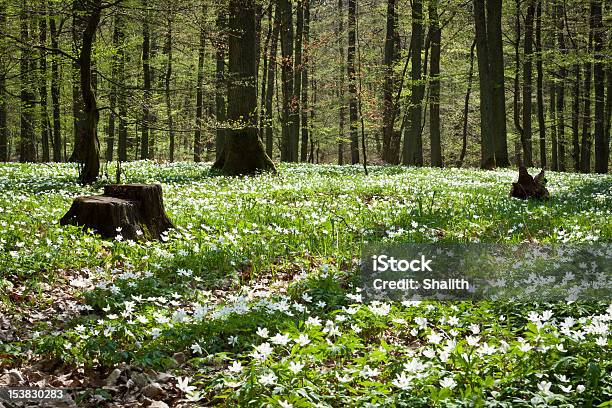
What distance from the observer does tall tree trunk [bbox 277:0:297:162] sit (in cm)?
2252

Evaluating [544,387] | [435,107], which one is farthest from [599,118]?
[544,387]

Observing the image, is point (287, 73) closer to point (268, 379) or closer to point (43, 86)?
point (43, 86)

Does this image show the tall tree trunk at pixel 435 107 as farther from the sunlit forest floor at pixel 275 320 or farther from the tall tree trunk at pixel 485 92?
the sunlit forest floor at pixel 275 320

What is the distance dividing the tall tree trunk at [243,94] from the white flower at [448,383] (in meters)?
12.2

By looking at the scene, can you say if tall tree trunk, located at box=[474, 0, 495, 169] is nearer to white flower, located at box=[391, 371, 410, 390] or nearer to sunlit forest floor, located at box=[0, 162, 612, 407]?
sunlit forest floor, located at box=[0, 162, 612, 407]

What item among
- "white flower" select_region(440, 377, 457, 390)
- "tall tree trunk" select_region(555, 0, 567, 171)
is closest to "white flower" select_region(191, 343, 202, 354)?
"white flower" select_region(440, 377, 457, 390)

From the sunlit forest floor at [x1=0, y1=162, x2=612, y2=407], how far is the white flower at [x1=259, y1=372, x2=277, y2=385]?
19 millimetres

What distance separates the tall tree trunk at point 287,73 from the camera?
22.5 m

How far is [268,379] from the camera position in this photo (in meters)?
3.01

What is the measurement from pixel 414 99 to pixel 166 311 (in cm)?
2051

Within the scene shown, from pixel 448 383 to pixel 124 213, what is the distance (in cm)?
556

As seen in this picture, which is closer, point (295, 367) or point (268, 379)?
point (268, 379)

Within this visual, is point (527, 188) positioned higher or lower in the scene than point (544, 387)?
higher

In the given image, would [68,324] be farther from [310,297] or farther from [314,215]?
[314,215]
